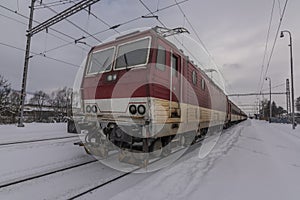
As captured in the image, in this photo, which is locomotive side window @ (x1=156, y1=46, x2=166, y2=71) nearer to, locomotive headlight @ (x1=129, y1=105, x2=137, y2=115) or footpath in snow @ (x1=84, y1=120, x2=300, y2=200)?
locomotive headlight @ (x1=129, y1=105, x2=137, y2=115)

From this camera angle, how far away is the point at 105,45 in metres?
6.71

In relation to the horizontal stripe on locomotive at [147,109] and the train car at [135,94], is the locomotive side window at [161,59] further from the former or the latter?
the horizontal stripe on locomotive at [147,109]

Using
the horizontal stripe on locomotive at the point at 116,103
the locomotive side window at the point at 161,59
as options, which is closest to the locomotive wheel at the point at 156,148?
the horizontal stripe on locomotive at the point at 116,103

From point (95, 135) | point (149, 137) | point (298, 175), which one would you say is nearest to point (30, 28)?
point (95, 135)

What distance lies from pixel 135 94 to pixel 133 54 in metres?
1.14

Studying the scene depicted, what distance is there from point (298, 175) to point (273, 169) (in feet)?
1.98

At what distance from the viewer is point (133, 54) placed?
5.91 metres

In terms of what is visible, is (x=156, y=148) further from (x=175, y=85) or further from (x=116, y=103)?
(x=175, y=85)

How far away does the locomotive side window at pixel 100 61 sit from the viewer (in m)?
6.43

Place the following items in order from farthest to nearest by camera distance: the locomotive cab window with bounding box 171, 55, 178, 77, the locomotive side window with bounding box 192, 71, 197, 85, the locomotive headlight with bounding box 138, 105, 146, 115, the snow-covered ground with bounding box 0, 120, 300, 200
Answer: the locomotive side window with bounding box 192, 71, 197, 85 < the locomotive cab window with bounding box 171, 55, 178, 77 < the locomotive headlight with bounding box 138, 105, 146, 115 < the snow-covered ground with bounding box 0, 120, 300, 200

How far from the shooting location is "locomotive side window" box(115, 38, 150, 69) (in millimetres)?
5676

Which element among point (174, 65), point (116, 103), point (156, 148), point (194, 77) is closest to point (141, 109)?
point (116, 103)

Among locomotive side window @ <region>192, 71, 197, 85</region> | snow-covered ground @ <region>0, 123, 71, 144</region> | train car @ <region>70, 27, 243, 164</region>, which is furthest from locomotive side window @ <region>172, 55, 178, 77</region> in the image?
snow-covered ground @ <region>0, 123, 71, 144</region>

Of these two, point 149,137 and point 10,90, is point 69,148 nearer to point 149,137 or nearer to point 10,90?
point 149,137
